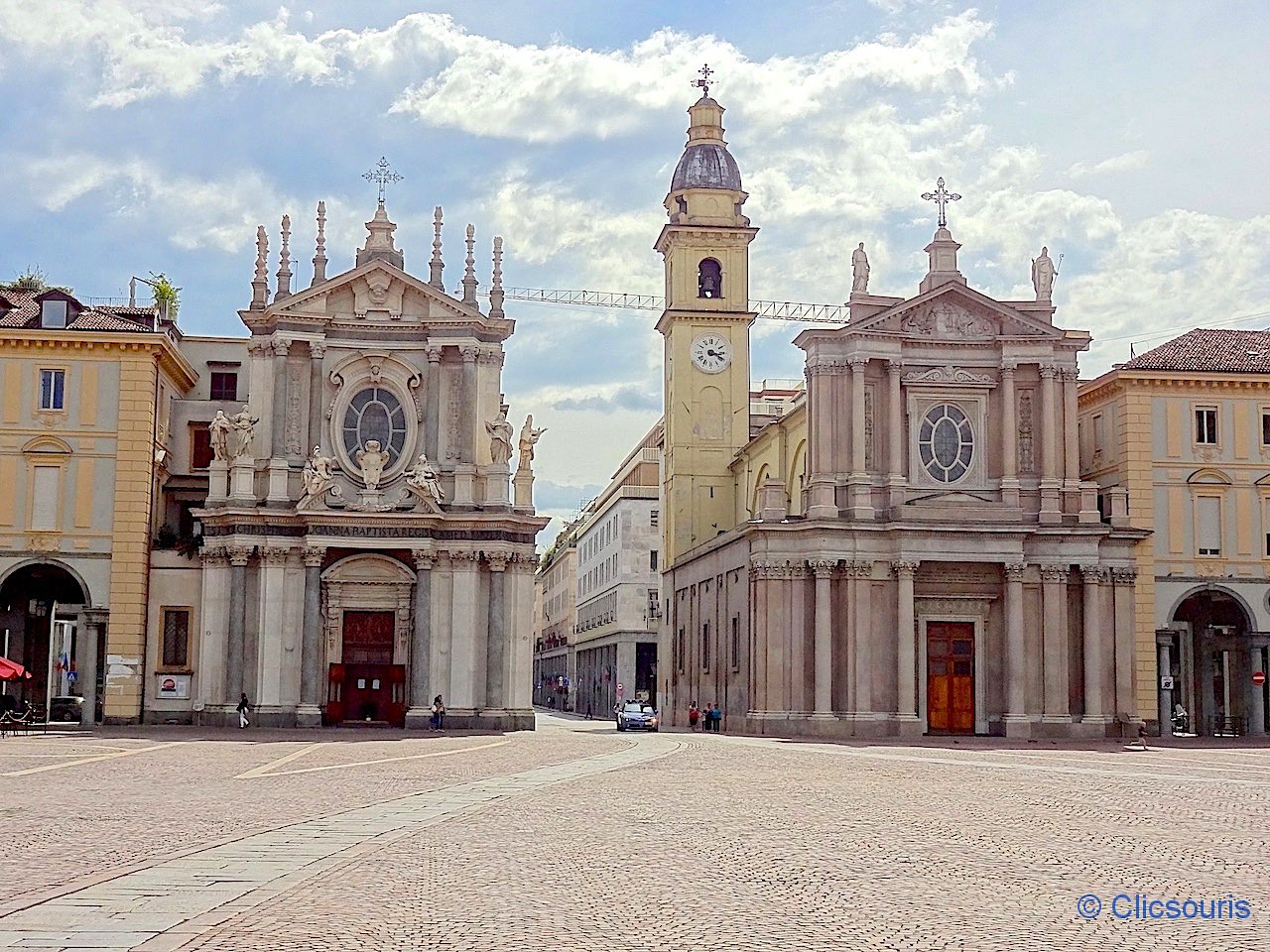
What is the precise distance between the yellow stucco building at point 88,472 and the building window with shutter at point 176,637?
→ 0.98 metres

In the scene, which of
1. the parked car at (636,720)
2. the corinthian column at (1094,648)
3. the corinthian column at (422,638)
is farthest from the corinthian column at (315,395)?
the corinthian column at (1094,648)

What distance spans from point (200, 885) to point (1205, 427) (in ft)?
181

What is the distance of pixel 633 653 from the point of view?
104188 millimetres

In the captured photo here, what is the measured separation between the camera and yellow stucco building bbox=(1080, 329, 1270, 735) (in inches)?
2480

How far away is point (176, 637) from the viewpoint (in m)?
60.1

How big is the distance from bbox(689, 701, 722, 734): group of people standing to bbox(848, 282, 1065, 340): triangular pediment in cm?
1748

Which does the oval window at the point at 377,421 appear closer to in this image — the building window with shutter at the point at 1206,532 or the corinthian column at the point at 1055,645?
the corinthian column at the point at 1055,645

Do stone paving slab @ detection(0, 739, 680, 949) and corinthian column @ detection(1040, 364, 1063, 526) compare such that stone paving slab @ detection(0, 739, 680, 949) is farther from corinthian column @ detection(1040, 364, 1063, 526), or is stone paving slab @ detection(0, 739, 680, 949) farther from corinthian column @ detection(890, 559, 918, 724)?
corinthian column @ detection(1040, 364, 1063, 526)

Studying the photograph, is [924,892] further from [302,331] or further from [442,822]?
→ [302,331]

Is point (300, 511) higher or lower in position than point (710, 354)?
lower

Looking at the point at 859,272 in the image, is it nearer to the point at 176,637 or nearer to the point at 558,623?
the point at 176,637

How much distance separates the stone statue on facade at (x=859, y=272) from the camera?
63.5 metres

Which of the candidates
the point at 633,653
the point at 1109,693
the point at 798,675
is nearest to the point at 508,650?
the point at 798,675

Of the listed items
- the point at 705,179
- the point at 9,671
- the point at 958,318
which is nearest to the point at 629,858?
the point at 9,671
